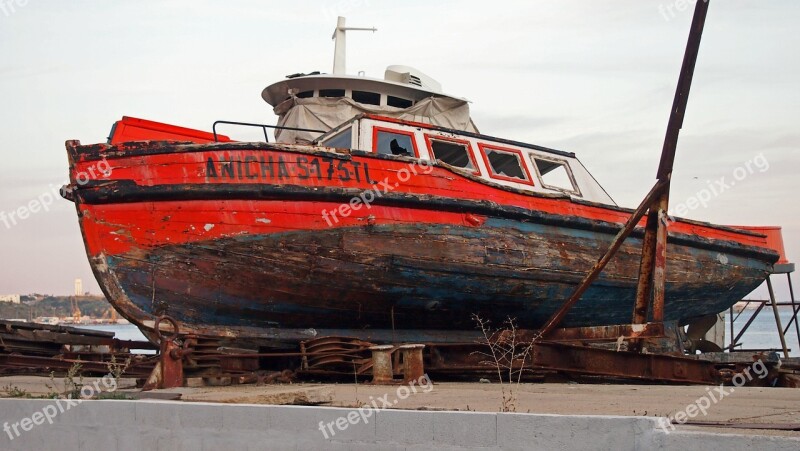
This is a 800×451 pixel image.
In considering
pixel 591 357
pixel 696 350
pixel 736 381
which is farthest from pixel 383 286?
pixel 696 350

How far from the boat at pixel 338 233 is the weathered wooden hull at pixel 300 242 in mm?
15

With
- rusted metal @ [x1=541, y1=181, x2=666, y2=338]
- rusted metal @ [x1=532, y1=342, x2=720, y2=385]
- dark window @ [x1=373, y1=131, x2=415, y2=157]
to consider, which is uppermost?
dark window @ [x1=373, y1=131, x2=415, y2=157]

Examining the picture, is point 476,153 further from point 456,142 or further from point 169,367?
point 169,367

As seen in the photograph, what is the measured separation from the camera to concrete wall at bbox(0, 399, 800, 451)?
3.63 meters

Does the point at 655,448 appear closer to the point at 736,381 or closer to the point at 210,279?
the point at 736,381

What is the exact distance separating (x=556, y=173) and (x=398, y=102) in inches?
122

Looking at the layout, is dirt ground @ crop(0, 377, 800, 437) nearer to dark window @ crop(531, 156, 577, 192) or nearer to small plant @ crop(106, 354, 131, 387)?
small plant @ crop(106, 354, 131, 387)

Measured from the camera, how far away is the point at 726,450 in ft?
10.9

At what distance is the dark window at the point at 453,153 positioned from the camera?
10.0 metres

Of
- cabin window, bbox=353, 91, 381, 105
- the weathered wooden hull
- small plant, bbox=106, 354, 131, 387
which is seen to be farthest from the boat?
cabin window, bbox=353, 91, 381, 105

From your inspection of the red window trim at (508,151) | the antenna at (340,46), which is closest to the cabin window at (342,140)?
the red window trim at (508,151)

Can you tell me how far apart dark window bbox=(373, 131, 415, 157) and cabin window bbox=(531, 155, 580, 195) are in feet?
6.49

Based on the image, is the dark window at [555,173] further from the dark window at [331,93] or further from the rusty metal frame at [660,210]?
the dark window at [331,93]

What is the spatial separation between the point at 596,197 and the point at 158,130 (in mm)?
5914
